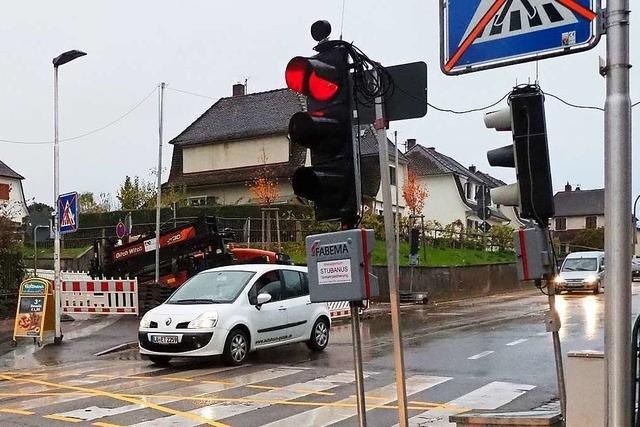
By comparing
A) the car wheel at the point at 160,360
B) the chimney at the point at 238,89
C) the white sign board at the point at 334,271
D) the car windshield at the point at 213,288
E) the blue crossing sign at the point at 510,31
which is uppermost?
the chimney at the point at 238,89

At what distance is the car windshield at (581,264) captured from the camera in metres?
34.5

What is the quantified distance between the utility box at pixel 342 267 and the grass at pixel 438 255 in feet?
83.2

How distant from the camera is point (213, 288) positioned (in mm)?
14047

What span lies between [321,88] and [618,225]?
2628 mm

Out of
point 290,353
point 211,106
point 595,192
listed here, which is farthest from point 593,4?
point 595,192

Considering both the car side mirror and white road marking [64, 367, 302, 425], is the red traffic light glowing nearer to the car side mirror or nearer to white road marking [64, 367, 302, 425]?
white road marking [64, 367, 302, 425]

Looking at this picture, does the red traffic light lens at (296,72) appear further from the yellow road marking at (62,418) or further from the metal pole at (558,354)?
the yellow road marking at (62,418)

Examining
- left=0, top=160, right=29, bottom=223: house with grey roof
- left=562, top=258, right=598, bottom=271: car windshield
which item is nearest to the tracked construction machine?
left=562, top=258, right=598, bottom=271: car windshield

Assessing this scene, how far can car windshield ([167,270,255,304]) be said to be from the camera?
13.7 meters

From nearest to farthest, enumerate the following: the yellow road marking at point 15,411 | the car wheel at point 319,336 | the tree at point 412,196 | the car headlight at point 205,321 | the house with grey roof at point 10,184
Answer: the yellow road marking at point 15,411, the car headlight at point 205,321, the car wheel at point 319,336, the tree at point 412,196, the house with grey roof at point 10,184

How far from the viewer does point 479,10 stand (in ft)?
13.8

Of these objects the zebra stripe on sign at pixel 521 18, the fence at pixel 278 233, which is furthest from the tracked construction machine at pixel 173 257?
the zebra stripe on sign at pixel 521 18

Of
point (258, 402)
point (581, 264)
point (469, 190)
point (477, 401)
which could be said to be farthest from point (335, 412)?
point (469, 190)

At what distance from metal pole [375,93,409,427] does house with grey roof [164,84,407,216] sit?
3802 cm
